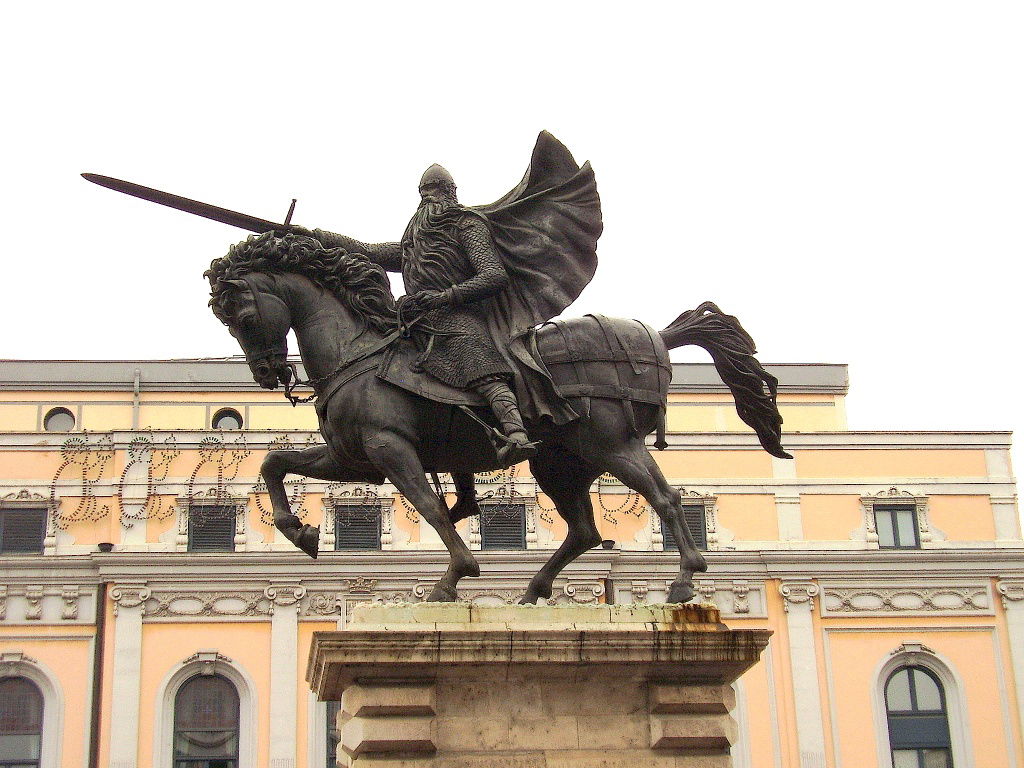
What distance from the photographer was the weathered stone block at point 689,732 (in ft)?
35.3

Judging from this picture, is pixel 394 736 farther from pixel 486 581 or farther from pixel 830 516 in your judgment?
pixel 830 516

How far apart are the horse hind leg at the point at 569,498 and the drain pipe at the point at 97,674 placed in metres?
27.8

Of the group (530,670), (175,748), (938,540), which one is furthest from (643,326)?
(938,540)

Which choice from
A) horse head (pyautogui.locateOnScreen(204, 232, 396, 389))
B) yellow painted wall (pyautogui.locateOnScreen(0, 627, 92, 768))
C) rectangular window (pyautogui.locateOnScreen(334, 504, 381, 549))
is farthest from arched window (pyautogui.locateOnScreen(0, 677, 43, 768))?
horse head (pyautogui.locateOnScreen(204, 232, 396, 389))

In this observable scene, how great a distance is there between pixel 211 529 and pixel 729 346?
29245mm

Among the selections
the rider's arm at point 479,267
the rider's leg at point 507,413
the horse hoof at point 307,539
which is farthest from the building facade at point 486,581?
the rider's leg at point 507,413

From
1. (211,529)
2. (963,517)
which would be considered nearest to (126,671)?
(211,529)

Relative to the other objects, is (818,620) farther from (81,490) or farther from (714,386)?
(81,490)

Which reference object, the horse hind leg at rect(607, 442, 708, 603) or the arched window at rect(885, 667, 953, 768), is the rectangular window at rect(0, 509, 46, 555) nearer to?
the arched window at rect(885, 667, 953, 768)

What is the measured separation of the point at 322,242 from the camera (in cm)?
1239

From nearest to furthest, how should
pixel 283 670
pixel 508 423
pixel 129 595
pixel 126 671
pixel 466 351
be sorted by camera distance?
pixel 508 423
pixel 466 351
pixel 126 671
pixel 283 670
pixel 129 595

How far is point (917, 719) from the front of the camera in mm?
39156

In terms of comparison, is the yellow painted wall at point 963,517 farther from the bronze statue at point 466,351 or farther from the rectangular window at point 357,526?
the bronze statue at point 466,351

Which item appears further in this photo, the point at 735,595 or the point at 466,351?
the point at 735,595
